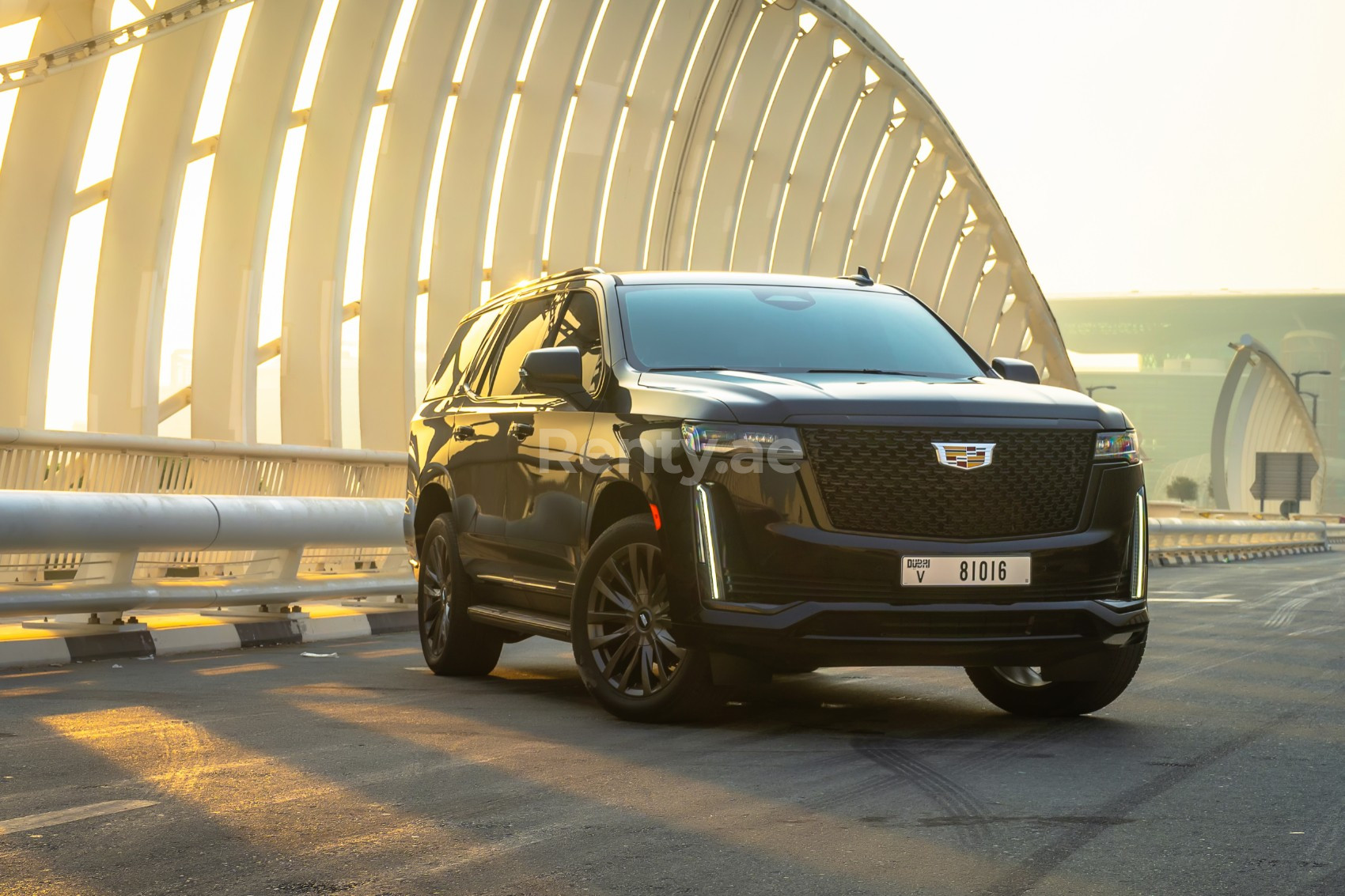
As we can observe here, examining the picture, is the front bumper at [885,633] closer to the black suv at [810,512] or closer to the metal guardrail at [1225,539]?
the black suv at [810,512]

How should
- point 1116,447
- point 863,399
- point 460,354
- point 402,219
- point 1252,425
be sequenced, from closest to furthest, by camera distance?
point 863,399, point 1116,447, point 460,354, point 402,219, point 1252,425

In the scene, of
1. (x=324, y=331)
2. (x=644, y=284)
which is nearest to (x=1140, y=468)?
(x=644, y=284)

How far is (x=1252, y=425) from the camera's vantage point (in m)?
111

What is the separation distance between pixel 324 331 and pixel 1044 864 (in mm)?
16644

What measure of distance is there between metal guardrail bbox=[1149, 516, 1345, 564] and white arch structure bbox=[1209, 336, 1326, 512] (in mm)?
35992

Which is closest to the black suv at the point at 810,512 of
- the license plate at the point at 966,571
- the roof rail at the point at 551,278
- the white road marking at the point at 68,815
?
the license plate at the point at 966,571

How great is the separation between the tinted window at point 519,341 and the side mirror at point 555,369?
37.8 inches

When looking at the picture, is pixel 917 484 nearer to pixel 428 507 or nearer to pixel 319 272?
pixel 428 507

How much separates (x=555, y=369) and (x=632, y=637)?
1257 millimetres

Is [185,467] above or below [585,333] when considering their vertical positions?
below

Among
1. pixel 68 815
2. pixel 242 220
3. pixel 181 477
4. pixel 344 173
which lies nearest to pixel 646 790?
pixel 68 815

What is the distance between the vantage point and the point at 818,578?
21.6 feet

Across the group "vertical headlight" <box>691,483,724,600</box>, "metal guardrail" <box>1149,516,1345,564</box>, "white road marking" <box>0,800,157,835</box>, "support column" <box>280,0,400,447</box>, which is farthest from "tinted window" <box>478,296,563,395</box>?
"metal guardrail" <box>1149,516,1345,564</box>

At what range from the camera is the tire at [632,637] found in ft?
22.6
